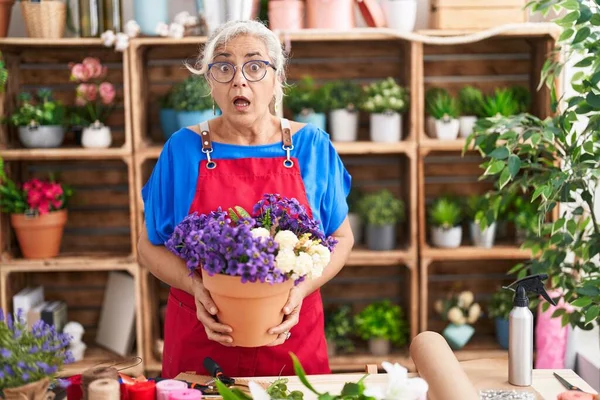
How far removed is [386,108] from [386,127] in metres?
0.08

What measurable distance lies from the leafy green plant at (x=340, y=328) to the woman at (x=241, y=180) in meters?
1.42

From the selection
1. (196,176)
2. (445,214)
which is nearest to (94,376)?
(196,176)

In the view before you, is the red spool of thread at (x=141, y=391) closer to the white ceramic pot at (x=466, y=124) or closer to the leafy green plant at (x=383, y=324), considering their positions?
the leafy green plant at (x=383, y=324)

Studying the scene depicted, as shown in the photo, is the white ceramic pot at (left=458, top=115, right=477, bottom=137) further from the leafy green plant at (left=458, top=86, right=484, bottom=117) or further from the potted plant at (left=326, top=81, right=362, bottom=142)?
the potted plant at (left=326, top=81, right=362, bottom=142)

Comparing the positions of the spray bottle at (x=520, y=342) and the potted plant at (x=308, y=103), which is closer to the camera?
the spray bottle at (x=520, y=342)

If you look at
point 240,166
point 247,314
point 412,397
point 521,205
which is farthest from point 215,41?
point 521,205

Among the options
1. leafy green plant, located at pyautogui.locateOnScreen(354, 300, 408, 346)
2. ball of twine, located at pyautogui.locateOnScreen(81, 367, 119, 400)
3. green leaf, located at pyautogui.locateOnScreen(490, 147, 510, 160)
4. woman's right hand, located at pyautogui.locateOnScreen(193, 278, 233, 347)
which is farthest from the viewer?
leafy green plant, located at pyautogui.locateOnScreen(354, 300, 408, 346)

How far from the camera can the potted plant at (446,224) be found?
3.35 m

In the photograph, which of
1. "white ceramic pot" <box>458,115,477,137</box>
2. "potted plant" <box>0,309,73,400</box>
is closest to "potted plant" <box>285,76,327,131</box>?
"white ceramic pot" <box>458,115,477,137</box>

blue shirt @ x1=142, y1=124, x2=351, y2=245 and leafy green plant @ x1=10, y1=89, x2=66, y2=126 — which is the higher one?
leafy green plant @ x1=10, y1=89, x2=66, y2=126

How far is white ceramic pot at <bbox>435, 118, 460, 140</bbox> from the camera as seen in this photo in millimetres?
3285

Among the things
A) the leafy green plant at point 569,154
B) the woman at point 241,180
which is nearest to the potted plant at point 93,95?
the woman at point 241,180

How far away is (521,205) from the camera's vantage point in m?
3.39

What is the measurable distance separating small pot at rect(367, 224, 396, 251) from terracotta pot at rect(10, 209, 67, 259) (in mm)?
1384
